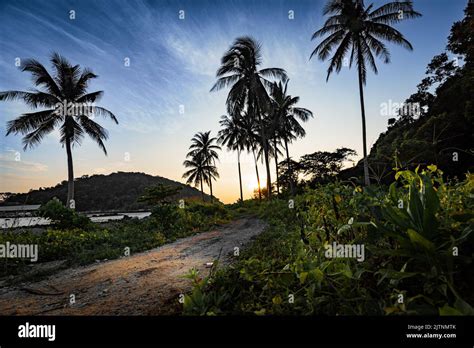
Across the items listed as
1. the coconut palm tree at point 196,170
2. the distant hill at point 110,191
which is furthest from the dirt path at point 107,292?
the coconut palm tree at point 196,170

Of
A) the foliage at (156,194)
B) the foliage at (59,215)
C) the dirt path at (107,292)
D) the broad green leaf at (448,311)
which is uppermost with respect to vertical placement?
the foliage at (156,194)

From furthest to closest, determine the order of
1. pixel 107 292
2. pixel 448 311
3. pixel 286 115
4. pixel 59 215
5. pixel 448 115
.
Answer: pixel 286 115 < pixel 448 115 < pixel 59 215 < pixel 107 292 < pixel 448 311

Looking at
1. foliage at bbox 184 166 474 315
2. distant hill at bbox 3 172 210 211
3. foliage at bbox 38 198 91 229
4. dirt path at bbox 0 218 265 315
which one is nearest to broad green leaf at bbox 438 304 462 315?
foliage at bbox 184 166 474 315

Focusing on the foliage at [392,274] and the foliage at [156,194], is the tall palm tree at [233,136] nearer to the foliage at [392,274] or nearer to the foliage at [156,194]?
the foliage at [156,194]

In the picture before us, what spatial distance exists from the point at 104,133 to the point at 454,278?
66.3ft

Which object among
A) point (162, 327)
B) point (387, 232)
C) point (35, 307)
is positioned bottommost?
point (35, 307)

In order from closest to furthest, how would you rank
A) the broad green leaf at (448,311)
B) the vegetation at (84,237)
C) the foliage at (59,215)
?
the broad green leaf at (448,311)
the vegetation at (84,237)
the foliage at (59,215)

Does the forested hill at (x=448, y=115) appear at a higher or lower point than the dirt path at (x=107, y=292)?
higher

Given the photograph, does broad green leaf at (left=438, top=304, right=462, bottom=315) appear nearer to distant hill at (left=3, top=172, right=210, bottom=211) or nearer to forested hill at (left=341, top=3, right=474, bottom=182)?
forested hill at (left=341, top=3, right=474, bottom=182)

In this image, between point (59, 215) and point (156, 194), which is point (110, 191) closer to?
point (156, 194)

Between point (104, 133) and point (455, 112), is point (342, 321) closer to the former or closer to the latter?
point (455, 112)

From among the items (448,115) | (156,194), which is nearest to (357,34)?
(448,115)

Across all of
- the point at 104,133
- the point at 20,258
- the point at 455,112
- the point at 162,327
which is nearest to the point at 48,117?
the point at 104,133

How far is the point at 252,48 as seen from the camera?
1798 cm
